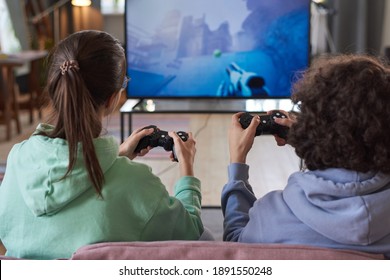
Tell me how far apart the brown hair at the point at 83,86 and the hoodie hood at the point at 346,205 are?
1.25 ft

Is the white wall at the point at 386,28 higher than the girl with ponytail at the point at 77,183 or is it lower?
higher

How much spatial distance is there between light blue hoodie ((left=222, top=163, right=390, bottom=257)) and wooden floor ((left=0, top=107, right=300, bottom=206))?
6.56 feet

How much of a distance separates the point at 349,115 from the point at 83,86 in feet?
1.63

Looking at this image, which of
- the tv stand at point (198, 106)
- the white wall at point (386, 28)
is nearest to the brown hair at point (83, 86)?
the tv stand at point (198, 106)

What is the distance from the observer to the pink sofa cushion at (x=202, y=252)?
0.92 m

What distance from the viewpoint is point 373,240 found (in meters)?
1.01

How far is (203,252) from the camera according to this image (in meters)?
0.93

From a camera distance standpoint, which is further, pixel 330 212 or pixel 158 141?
pixel 158 141

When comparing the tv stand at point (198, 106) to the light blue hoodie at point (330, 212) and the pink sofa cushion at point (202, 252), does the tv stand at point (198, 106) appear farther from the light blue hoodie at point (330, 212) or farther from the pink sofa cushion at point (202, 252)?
the pink sofa cushion at point (202, 252)

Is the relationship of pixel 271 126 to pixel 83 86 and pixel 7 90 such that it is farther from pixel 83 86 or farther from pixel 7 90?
pixel 7 90

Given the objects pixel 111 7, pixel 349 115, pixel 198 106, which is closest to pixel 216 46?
pixel 198 106

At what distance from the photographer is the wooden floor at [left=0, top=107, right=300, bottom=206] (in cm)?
339

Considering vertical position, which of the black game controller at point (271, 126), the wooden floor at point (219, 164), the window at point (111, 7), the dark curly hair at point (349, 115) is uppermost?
the window at point (111, 7)

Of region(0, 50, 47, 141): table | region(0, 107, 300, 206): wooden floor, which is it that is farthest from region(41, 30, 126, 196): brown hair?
region(0, 50, 47, 141): table
